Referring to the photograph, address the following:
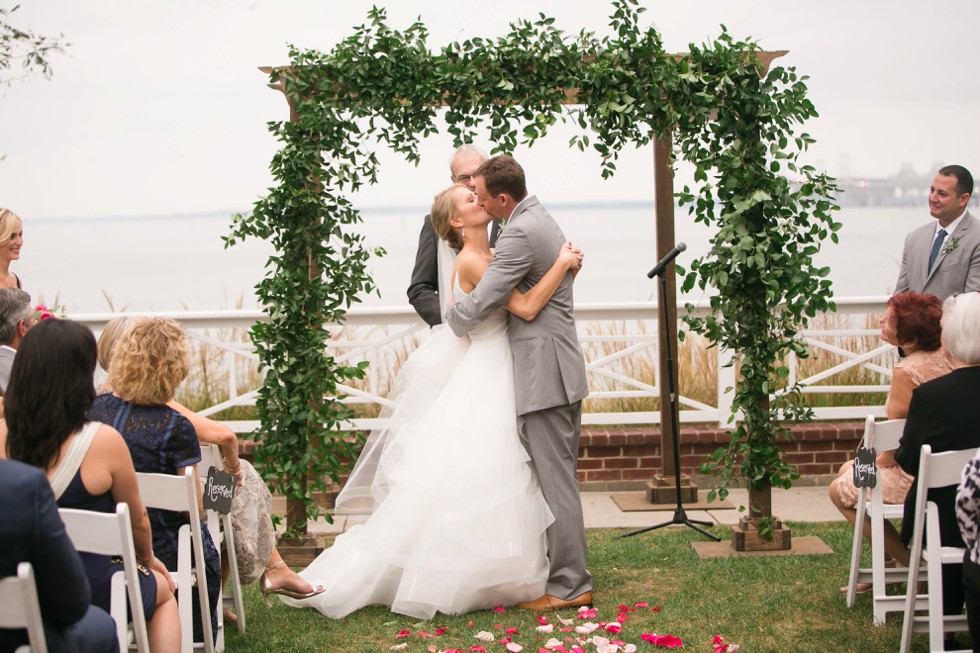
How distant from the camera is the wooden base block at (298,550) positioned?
219 inches

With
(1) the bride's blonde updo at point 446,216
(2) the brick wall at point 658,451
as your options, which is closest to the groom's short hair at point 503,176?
(1) the bride's blonde updo at point 446,216

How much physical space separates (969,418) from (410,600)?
2.39m

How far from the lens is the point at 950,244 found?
19.1ft

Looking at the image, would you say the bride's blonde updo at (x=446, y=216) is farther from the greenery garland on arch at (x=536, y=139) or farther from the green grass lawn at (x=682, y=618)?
the green grass lawn at (x=682, y=618)

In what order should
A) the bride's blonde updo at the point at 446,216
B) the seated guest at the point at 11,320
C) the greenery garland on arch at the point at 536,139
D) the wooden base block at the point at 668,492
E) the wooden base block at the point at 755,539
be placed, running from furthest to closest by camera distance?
the wooden base block at the point at 668,492 → the wooden base block at the point at 755,539 → the greenery garland on arch at the point at 536,139 → the bride's blonde updo at the point at 446,216 → the seated guest at the point at 11,320

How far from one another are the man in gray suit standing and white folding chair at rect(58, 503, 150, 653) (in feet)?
15.4

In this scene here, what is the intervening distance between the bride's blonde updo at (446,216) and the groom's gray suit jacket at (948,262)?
2792 mm

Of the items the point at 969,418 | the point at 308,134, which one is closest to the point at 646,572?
the point at 969,418

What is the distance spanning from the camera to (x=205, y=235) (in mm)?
15828

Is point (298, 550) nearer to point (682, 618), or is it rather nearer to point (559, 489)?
point (559, 489)

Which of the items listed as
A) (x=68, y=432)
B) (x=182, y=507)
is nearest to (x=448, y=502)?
(x=182, y=507)

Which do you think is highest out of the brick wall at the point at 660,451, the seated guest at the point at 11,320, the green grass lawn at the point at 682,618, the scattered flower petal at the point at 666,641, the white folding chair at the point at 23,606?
the seated guest at the point at 11,320

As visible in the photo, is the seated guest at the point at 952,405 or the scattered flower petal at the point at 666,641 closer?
the seated guest at the point at 952,405

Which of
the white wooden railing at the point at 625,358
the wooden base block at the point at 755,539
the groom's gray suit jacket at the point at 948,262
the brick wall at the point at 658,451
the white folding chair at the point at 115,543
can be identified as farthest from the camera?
the white wooden railing at the point at 625,358
